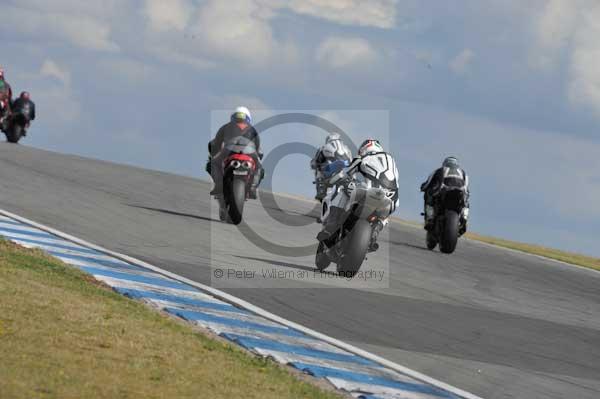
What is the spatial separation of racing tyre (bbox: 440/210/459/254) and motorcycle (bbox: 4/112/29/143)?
1813 centimetres

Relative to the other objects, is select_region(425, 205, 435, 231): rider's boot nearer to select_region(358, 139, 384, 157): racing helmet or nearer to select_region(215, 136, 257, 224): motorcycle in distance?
select_region(215, 136, 257, 224): motorcycle in distance

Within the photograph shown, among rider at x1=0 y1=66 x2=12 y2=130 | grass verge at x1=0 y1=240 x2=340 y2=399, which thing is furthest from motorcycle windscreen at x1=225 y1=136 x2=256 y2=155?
rider at x1=0 y1=66 x2=12 y2=130

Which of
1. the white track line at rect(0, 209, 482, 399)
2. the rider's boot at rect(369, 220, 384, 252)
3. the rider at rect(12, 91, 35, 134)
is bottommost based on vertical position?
the white track line at rect(0, 209, 482, 399)

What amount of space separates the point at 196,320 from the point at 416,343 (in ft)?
7.13

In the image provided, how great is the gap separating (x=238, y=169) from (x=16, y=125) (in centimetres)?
1888

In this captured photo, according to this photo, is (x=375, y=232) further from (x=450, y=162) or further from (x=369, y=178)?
(x=450, y=162)

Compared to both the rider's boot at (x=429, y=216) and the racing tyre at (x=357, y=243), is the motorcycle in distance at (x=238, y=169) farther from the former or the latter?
the rider's boot at (x=429, y=216)

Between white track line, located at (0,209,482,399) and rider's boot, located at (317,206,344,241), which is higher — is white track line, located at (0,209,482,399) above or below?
below

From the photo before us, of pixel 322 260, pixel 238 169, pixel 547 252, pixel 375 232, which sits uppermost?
pixel 238 169

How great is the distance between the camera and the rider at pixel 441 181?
1938cm

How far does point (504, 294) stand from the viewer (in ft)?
50.7

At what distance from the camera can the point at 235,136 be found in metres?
17.3

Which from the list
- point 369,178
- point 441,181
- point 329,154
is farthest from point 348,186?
point 329,154

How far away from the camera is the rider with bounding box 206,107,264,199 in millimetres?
17297
